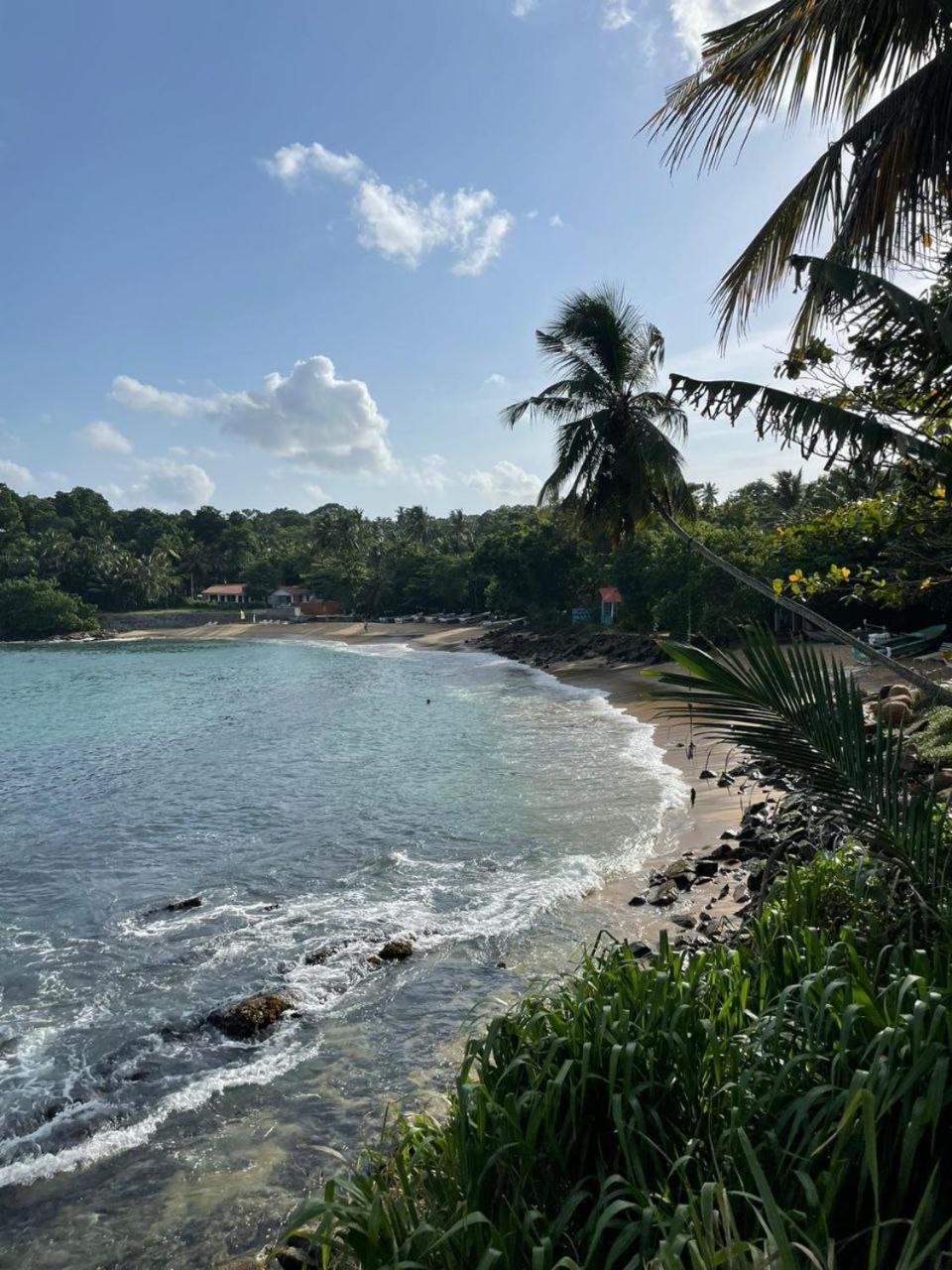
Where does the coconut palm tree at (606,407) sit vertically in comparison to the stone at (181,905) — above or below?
above

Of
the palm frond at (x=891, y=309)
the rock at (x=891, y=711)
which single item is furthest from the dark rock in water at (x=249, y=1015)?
the palm frond at (x=891, y=309)

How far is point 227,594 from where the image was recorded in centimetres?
9169

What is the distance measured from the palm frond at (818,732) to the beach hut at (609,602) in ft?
152

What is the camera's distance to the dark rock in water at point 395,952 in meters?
8.66

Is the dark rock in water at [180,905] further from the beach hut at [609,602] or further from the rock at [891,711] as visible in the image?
the beach hut at [609,602]

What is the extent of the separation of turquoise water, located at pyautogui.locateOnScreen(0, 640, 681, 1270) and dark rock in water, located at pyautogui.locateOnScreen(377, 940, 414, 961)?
121mm

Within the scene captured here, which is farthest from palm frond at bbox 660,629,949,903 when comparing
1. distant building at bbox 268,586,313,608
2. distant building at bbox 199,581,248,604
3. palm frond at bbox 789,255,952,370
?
distant building at bbox 199,581,248,604

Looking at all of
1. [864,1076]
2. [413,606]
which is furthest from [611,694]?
[413,606]

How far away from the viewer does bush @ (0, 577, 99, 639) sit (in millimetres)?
79188

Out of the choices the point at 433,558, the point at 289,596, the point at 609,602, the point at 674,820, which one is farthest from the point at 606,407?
the point at 289,596

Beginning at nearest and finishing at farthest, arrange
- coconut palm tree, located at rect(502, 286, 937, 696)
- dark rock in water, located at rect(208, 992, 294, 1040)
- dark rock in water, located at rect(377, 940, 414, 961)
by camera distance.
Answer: dark rock in water, located at rect(208, 992, 294, 1040), dark rock in water, located at rect(377, 940, 414, 961), coconut palm tree, located at rect(502, 286, 937, 696)

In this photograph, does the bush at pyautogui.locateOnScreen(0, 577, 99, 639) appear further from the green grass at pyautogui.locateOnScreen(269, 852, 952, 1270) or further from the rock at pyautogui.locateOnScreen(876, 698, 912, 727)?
the green grass at pyautogui.locateOnScreen(269, 852, 952, 1270)

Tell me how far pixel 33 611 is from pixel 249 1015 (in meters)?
83.1

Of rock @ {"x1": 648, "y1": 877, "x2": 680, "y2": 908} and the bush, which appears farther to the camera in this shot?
the bush
